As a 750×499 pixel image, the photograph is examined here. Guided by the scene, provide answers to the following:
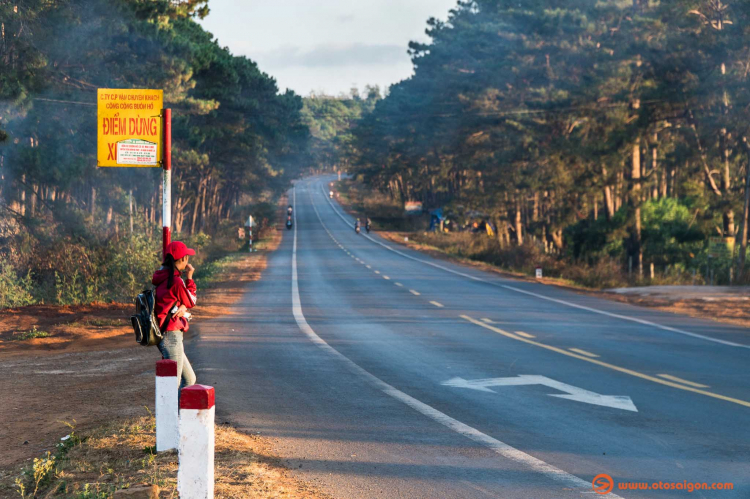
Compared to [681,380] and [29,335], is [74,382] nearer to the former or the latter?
[29,335]

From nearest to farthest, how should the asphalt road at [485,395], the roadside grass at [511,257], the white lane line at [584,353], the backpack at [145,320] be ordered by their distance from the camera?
the asphalt road at [485,395]
the backpack at [145,320]
the white lane line at [584,353]
the roadside grass at [511,257]

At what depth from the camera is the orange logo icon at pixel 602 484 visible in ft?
19.3

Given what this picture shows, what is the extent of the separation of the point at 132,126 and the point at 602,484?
6.66m

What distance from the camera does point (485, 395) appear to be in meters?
9.73

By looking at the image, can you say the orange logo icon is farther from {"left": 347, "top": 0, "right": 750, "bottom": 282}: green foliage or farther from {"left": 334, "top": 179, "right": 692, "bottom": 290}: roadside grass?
{"left": 347, "top": 0, "right": 750, "bottom": 282}: green foliage

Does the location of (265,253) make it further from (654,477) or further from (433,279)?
(654,477)

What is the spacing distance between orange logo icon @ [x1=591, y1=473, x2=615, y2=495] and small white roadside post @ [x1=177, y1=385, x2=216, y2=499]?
2768mm

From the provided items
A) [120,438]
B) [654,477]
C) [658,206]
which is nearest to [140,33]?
[120,438]

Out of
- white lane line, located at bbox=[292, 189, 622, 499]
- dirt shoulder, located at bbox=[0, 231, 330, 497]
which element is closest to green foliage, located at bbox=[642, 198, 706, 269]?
dirt shoulder, located at bbox=[0, 231, 330, 497]

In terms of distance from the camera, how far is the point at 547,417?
27.9ft

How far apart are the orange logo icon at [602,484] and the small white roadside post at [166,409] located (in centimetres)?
328

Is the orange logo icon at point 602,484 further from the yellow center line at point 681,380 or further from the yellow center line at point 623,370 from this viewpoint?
the yellow center line at point 681,380

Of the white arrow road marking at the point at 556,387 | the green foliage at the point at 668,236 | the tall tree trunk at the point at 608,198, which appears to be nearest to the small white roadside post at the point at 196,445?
the white arrow road marking at the point at 556,387

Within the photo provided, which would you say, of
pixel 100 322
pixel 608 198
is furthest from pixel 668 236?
pixel 100 322
